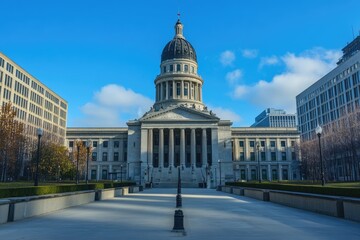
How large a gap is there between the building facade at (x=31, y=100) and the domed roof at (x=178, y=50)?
38.5 metres

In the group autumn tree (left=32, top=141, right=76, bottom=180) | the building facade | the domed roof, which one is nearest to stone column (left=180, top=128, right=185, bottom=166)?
autumn tree (left=32, top=141, right=76, bottom=180)

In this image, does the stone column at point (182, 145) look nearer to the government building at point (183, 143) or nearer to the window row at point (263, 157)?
the government building at point (183, 143)

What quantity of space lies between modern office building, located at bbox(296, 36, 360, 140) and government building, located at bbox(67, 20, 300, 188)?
9.97 meters

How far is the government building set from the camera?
85.6 metres

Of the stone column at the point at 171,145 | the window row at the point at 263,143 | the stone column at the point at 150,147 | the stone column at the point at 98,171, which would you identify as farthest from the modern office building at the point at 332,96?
the stone column at the point at 98,171

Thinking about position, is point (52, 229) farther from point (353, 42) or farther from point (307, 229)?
point (353, 42)

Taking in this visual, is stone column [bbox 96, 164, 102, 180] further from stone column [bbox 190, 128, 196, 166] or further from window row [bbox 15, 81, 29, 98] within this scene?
stone column [bbox 190, 128, 196, 166]

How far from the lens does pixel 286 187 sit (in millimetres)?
27719

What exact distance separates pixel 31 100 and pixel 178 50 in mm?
49950

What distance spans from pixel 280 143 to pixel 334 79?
25150 millimetres

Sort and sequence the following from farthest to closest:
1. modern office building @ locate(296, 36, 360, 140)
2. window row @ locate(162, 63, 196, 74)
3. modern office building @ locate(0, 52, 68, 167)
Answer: window row @ locate(162, 63, 196, 74), modern office building @ locate(296, 36, 360, 140), modern office building @ locate(0, 52, 68, 167)

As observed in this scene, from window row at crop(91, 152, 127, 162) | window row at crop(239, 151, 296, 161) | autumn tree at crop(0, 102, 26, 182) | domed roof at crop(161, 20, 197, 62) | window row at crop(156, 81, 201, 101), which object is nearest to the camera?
autumn tree at crop(0, 102, 26, 182)

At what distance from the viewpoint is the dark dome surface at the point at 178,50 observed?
355 feet

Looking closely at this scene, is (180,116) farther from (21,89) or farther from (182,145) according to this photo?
(21,89)
